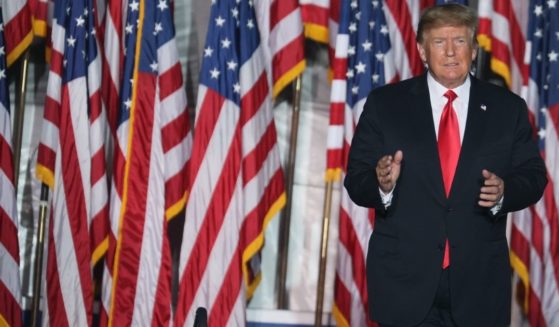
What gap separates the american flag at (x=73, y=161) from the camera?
181 inches

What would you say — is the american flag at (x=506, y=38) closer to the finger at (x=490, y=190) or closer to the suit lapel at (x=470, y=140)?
the suit lapel at (x=470, y=140)

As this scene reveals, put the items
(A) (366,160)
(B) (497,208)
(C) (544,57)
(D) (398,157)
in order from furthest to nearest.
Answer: (C) (544,57) → (A) (366,160) → (B) (497,208) → (D) (398,157)

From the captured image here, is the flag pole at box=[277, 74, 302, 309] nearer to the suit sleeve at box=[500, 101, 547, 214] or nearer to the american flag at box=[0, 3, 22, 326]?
the american flag at box=[0, 3, 22, 326]

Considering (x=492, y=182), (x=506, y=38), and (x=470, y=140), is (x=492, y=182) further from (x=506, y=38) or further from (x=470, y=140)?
(x=506, y=38)

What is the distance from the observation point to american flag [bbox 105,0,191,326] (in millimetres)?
4672

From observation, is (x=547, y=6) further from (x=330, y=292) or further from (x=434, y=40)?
(x=434, y=40)

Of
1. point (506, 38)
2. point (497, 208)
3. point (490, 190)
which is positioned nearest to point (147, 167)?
point (506, 38)

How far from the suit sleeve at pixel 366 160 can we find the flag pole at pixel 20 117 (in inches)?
97.6

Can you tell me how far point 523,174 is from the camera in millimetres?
2719

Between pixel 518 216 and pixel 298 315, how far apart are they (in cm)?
134

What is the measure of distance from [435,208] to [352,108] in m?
2.23

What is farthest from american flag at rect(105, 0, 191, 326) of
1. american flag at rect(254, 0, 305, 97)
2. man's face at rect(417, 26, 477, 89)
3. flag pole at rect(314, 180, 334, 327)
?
man's face at rect(417, 26, 477, 89)

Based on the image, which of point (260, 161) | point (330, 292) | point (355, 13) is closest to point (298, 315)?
point (330, 292)

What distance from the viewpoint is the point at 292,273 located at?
5.41 metres
